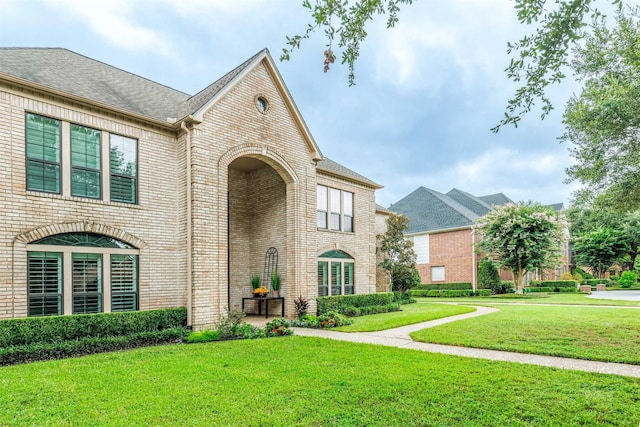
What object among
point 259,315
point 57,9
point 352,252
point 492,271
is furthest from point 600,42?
point 492,271

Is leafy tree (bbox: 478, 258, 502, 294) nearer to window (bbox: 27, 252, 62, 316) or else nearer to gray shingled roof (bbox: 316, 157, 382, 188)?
gray shingled roof (bbox: 316, 157, 382, 188)

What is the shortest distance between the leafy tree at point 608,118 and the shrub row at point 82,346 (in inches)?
418

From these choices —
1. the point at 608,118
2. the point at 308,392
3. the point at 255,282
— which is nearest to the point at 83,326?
the point at 308,392

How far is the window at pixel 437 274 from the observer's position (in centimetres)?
2866

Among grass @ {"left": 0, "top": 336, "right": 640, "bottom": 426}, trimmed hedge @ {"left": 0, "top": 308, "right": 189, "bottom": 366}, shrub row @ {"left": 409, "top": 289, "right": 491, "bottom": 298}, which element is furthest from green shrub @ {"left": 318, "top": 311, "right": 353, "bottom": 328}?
shrub row @ {"left": 409, "top": 289, "right": 491, "bottom": 298}

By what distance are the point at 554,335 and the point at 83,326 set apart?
10.5 meters

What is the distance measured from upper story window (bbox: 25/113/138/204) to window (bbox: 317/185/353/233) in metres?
7.36

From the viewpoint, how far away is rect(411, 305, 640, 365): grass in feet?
23.3

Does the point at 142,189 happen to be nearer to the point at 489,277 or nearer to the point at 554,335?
the point at 554,335

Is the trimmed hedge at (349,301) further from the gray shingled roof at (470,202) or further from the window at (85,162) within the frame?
the gray shingled roof at (470,202)

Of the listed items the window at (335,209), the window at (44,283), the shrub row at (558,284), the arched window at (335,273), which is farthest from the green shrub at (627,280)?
the window at (44,283)

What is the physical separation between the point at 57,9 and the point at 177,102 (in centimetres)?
401

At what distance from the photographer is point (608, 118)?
26.3ft

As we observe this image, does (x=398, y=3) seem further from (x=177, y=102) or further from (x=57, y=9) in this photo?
(x=57, y=9)
